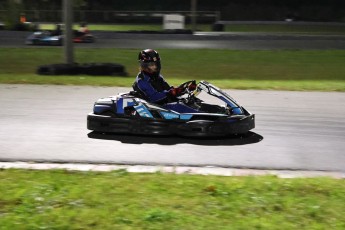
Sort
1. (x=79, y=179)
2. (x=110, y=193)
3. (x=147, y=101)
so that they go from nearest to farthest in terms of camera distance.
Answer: (x=110, y=193), (x=79, y=179), (x=147, y=101)

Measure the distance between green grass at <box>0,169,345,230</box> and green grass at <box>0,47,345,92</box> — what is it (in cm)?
844

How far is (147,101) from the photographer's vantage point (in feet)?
28.2

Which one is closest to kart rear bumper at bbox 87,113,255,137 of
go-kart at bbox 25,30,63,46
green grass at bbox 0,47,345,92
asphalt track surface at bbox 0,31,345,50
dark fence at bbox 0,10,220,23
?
green grass at bbox 0,47,345,92

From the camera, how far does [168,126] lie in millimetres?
8445

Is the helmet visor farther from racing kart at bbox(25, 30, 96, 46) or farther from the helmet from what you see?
racing kart at bbox(25, 30, 96, 46)

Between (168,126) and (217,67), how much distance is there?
11.9 m

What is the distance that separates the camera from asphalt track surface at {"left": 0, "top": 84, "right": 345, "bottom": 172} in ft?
24.6

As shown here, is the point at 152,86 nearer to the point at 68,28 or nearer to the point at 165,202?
the point at 165,202

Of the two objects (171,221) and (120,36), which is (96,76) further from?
(120,36)

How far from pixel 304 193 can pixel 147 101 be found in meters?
3.51

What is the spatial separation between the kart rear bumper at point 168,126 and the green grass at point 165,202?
1.96 m

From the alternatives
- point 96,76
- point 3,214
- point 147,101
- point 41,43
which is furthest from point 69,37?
point 3,214

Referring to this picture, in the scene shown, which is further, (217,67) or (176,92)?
(217,67)

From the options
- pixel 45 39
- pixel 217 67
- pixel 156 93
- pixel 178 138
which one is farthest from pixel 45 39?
pixel 178 138
